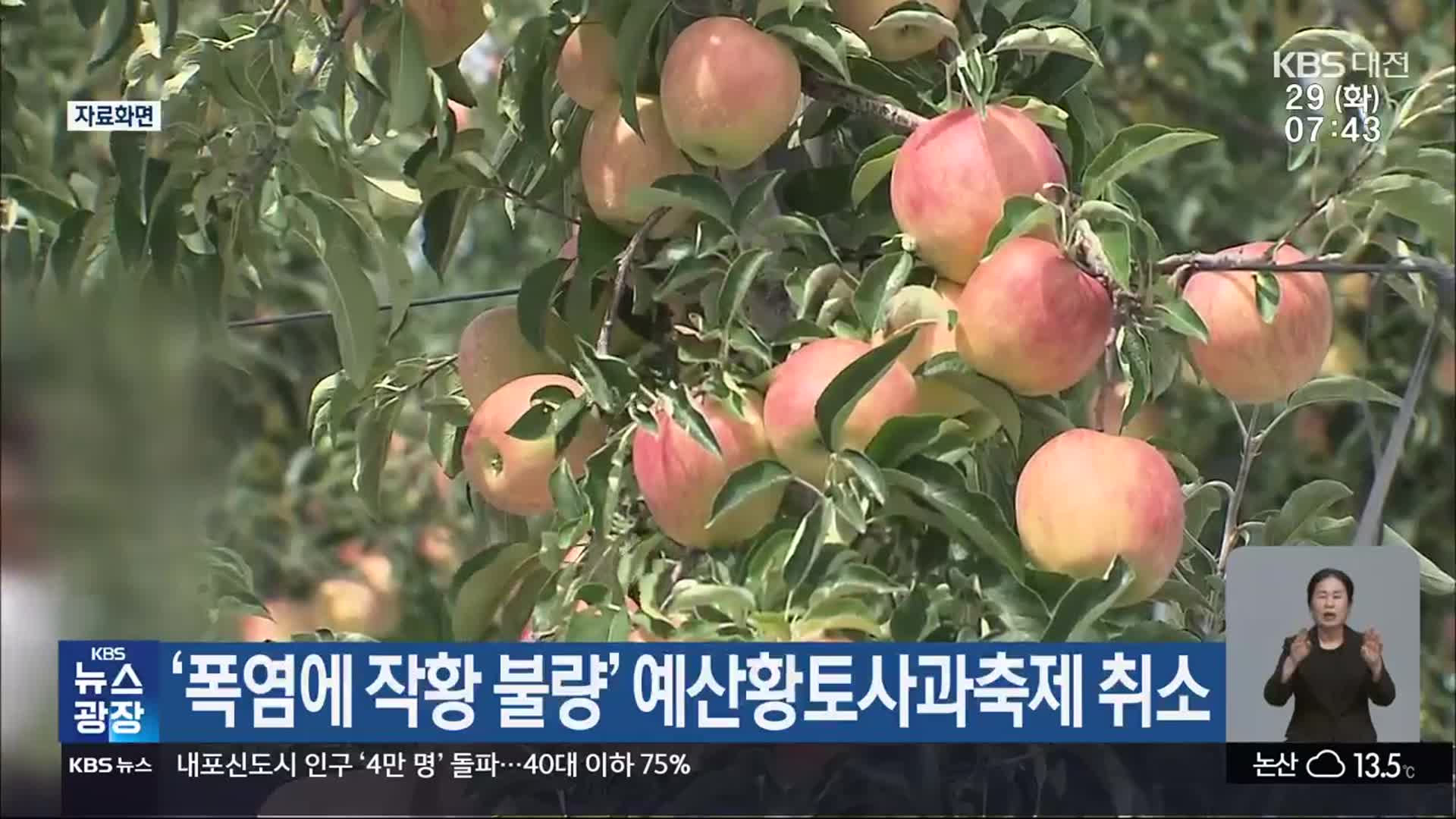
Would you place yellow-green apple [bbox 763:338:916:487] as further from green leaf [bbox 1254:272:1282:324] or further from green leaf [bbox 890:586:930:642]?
green leaf [bbox 1254:272:1282:324]

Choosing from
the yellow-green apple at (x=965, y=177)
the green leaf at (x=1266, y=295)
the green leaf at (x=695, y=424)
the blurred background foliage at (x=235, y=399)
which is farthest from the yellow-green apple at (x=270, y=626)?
the green leaf at (x=1266, y=295)

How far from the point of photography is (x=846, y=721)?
801 millimetres

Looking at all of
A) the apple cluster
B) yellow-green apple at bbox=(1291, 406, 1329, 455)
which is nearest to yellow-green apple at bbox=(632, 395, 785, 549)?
the apple cluster

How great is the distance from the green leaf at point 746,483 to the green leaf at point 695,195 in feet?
0.35

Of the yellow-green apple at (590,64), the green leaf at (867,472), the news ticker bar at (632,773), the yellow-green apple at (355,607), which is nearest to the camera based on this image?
the green leaf at (867,472)

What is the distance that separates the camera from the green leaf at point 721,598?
2.06 feet

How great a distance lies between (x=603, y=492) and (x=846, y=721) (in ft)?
0.72

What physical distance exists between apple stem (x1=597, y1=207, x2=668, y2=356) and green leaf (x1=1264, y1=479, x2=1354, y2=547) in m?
0.33

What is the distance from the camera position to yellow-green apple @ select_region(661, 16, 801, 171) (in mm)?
647

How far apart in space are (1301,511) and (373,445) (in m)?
0.46

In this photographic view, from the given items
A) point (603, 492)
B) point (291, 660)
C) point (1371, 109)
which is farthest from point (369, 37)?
point (1371, 109)

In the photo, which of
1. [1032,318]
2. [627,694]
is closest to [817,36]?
[1032,318]

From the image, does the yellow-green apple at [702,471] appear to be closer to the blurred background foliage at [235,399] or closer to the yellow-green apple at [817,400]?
the yellow-green apple at [817,400]

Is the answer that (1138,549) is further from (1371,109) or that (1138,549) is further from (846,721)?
(1371,109)
